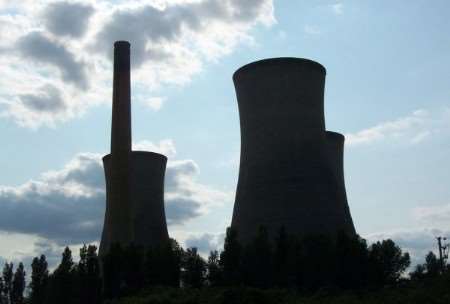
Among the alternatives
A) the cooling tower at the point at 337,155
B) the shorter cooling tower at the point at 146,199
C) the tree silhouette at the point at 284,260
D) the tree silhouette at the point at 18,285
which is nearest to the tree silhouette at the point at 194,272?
the tree silhouette at the point at 284,260

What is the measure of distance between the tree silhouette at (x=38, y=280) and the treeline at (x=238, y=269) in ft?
8.18

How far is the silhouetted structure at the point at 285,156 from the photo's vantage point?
76.1ft

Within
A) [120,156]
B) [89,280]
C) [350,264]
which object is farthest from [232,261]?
[120,156]

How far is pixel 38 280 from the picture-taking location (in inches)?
1142

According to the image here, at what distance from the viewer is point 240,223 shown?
79.7 ft

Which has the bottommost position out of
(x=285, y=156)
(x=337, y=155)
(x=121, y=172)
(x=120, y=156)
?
(x=285, y=156)

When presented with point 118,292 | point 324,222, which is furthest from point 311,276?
point 118,292

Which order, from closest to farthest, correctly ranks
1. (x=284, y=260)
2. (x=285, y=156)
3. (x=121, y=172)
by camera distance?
(x=284, y=260), (x=285, y=156), (x=121, y=172)

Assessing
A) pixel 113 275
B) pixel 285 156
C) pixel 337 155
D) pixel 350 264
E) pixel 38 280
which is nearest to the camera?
pixel 350 264

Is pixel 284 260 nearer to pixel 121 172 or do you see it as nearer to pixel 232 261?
pixel 232 261

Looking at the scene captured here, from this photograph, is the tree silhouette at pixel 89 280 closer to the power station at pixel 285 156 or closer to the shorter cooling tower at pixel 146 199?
the shorter cooling tower at pixel 146 199

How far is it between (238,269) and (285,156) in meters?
4.39

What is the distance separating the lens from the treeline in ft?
74.3

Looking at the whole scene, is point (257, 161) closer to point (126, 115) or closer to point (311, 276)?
→ point (311, 276)
